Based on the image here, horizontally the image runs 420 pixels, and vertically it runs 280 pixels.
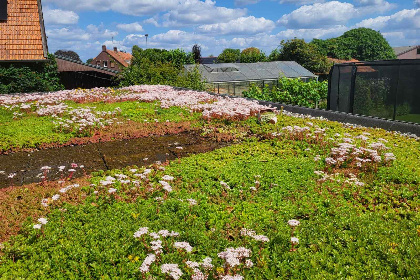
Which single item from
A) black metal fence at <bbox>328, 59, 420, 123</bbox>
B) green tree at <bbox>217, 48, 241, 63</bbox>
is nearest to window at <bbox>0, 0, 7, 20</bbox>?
black metal fence at <bbox>328, 59, 420, 123</bbox>

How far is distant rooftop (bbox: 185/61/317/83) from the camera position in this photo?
3472 centimetres

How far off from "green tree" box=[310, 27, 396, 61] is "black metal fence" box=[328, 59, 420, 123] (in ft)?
273

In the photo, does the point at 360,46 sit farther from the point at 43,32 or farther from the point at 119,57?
the point at 43,32

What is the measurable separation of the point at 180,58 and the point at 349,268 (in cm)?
4578

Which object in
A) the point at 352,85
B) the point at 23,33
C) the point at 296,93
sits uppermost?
the point at 23,33

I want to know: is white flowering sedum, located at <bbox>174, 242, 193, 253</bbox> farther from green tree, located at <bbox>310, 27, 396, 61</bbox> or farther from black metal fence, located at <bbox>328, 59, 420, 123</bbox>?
green tree, located at <bbox>310, 27, 396, 61</bbox>

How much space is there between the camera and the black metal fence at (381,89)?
11.8 meters

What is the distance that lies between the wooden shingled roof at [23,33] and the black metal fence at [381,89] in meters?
19.9

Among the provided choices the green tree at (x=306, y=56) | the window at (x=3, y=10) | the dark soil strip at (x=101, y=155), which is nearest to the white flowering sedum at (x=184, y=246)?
the dark soil strip at (x=101, y=155)

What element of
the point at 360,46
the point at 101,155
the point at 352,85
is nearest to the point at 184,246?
the point at 101,155

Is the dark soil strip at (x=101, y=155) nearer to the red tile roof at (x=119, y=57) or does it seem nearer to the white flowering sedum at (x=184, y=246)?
the white flowering sedum at (x=184, y=246)

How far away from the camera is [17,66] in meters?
22.5

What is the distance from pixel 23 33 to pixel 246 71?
23.2 m

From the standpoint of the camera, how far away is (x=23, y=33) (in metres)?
23.0
